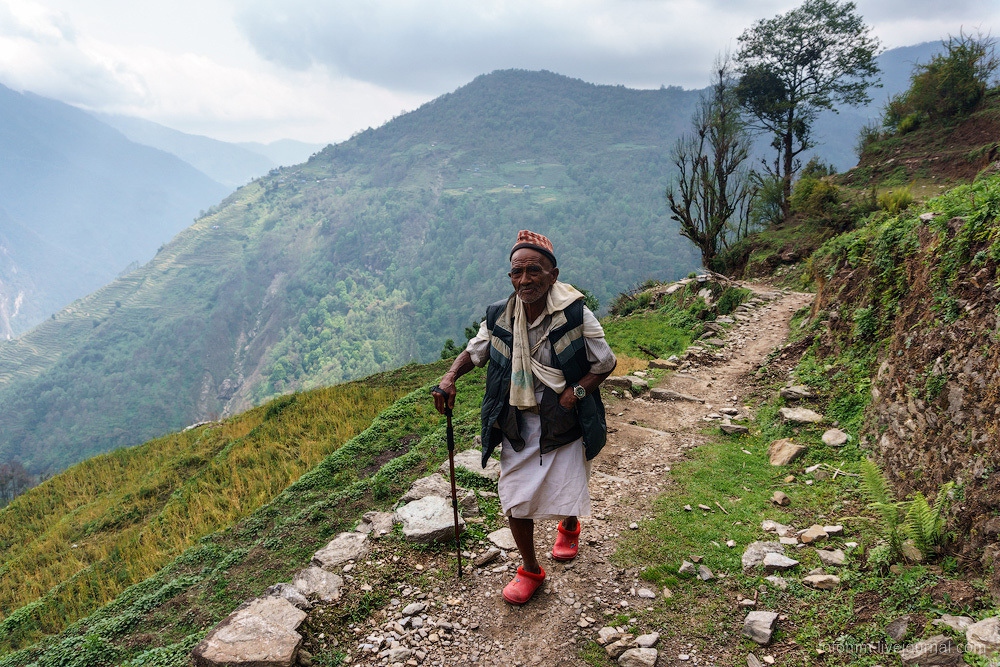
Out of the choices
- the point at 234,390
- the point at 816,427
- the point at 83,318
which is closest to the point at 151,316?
the point at 83,318

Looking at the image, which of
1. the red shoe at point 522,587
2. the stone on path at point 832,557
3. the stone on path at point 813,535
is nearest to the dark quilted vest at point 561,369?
the red shoe at point 522,587

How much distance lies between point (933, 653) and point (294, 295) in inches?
6373

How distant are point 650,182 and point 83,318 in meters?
190

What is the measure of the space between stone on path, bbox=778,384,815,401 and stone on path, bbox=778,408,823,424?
334mm

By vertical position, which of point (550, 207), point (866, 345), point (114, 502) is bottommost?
point (114, 502)

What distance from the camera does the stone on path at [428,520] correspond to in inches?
160

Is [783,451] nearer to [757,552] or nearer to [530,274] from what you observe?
[757,552]

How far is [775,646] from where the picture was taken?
2871 mm

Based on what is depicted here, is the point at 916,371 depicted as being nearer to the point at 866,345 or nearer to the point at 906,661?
the point at 866,345

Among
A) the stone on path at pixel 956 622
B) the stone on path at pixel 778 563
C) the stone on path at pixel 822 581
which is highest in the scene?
the stone on path at pixel 956 622

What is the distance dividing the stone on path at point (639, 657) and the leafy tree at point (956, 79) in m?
26.0

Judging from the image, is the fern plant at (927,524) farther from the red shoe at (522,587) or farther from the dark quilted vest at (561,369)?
the red shoe at (522,587)

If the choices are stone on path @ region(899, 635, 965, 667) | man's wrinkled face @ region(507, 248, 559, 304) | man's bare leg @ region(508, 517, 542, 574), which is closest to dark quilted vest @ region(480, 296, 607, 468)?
man's wrinkled face @ region(507, 248, 559, 304)

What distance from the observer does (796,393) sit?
642cm
